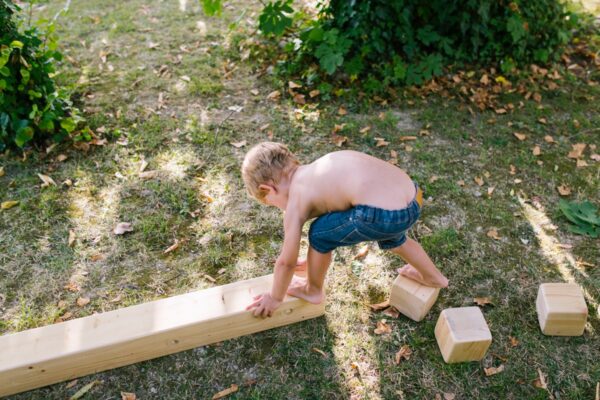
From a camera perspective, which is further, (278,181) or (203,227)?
(203,227)

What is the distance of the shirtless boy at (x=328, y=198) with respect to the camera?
2299mm

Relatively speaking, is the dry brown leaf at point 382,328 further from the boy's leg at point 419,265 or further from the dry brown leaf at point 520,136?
the dry brown leaf at point 520,136

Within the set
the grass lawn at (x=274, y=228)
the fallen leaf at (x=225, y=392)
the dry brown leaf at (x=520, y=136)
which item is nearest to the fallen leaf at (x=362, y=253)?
the grass lawn at (x=274, y=228)

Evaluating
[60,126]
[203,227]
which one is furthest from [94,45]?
[203,227]

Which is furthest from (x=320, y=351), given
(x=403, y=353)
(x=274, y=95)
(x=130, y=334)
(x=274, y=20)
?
(x=274, y=20)

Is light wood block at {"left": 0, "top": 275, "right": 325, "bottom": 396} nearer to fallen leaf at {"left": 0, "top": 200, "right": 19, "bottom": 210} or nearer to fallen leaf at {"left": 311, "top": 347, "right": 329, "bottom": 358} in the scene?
fallen leaf at {"left": 311, "top": 347, "right": 329, "bottom": 358}

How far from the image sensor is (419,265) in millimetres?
2697

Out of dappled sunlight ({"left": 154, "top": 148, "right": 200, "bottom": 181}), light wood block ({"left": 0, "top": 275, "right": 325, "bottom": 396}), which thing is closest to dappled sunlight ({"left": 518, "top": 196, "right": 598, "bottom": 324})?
light wood block ({"left": 0, "top": 275, "right": 325, "bottom": 396})

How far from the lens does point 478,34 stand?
497 centimetres

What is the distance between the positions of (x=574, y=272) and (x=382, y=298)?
52.0 inches

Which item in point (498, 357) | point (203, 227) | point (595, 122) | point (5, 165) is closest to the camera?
point (498, 357)

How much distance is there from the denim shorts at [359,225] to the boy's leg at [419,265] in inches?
9.4

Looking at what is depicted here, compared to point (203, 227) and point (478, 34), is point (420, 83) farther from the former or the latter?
point (203, 227)

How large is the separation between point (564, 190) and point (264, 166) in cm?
266
